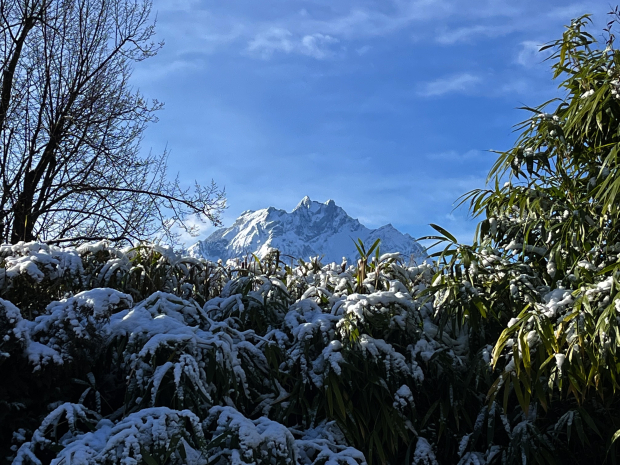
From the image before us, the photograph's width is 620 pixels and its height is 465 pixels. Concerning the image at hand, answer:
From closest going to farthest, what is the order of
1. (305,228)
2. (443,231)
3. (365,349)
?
(365,349) < (443,231) < (305,228)

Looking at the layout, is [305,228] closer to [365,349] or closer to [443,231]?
[443,231]

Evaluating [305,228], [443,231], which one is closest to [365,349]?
[443,231]

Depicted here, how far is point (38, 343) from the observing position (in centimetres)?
204

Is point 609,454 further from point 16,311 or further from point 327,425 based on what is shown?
point 16,311

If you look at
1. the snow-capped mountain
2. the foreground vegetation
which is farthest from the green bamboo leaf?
the snow-capped mountain

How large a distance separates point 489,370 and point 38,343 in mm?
1799

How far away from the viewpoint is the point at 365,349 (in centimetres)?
240

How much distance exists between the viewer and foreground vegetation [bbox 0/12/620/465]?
1993mm

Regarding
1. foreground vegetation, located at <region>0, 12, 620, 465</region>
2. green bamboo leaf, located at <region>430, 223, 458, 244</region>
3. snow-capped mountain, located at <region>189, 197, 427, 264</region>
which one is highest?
snow-capped mountain, located at <region>189, 197, 427, 264</region>

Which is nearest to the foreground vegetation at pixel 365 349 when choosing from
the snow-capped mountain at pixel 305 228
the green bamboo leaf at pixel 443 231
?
the green bamboo leaf at pixel 443 231

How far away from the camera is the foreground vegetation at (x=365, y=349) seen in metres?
1.99

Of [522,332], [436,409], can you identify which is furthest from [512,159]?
[436,409]

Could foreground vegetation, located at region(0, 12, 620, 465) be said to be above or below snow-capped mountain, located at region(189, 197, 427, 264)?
below

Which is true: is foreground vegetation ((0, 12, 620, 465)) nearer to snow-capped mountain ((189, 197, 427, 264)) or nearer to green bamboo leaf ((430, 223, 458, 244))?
green bamboo leaf ((430, 223, 458, 244))
